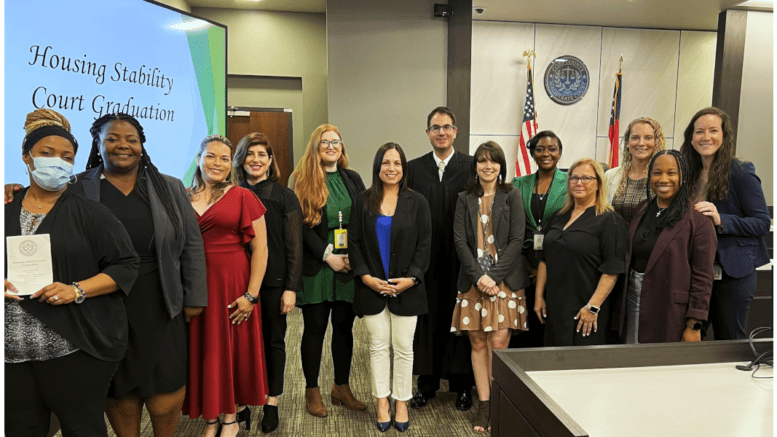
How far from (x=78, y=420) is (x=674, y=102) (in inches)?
278

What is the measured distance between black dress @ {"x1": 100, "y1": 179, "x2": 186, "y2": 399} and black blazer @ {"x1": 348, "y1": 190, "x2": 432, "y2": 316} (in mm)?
991

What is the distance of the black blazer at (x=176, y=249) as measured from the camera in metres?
1.91

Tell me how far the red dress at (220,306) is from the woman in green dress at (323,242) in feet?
1.29

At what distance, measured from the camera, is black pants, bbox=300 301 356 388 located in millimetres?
2809

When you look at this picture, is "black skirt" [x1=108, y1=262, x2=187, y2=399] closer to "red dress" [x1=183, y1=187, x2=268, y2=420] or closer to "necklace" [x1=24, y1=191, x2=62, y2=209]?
"red dress" [x1=183, y1=187, x2=268, y2=420]

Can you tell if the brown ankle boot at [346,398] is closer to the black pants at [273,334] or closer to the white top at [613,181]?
the black pants at [273,334]

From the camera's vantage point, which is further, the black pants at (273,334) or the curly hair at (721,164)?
the black pants at (273,334)

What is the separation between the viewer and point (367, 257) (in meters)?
2.65

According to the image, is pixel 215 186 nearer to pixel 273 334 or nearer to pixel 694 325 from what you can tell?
pixel 273 334

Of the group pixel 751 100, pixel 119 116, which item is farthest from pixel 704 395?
pixel 751 100

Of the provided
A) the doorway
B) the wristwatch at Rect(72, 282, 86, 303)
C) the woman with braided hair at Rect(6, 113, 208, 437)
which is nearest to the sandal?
the woman with braided hair at Rect(6, 113, 208, 437)

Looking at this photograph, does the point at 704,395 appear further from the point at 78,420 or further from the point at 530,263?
the point at 78,420

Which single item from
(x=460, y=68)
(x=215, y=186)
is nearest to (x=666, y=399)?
(x=215, y=186)

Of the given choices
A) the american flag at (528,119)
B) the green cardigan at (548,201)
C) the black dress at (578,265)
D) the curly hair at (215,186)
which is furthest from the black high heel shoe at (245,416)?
the american flag at (528,119)
